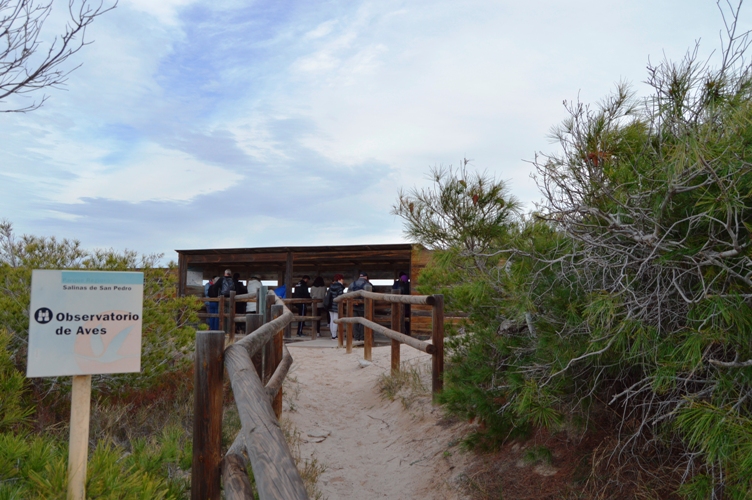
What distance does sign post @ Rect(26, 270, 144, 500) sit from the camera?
104 inches

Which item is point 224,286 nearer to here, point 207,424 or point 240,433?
point 240,433

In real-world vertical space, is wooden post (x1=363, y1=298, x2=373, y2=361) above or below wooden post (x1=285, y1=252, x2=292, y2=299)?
below

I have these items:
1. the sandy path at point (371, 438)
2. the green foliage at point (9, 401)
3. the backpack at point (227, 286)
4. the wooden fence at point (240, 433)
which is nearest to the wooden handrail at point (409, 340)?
the sandy path at point (371, 438)

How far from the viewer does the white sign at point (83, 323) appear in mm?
2646

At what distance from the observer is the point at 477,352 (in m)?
4.48

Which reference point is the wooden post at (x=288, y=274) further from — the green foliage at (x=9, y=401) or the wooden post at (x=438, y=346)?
the green foliage at (x=9, y=401)

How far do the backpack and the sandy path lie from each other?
6.08m

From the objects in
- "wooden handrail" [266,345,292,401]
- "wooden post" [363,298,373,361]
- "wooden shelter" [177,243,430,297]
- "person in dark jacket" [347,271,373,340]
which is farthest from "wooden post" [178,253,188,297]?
"wooden handrail" [266,345,292,401]

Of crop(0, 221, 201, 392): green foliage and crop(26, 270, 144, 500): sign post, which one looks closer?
crop(26, 270, 144, 500): sign post

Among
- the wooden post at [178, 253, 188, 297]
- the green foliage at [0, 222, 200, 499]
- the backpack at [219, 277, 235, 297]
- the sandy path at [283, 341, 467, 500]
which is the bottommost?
the sandy path at [283, 341, 467, 500]

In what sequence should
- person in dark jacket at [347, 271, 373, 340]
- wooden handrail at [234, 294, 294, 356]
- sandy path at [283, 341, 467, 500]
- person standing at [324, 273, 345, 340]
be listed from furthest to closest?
person standing at [324, 273, 345, 340]
person in dark jacket at [347, 271, 373, 340]
sandy path at [283, 341, 467, 500]
wooden handrail at [234, 294, 294, 356]

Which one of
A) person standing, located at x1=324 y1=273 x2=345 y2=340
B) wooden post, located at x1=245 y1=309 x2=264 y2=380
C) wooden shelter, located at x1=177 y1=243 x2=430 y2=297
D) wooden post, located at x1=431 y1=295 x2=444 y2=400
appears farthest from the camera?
wooden shelter, located at x1=177 y1=243 x2=430 y2=297

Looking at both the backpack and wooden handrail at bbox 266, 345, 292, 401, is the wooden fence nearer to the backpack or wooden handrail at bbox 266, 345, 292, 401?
wooden handrail at bbox 266, 345, 292, 401

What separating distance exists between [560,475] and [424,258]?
9.22 metres
